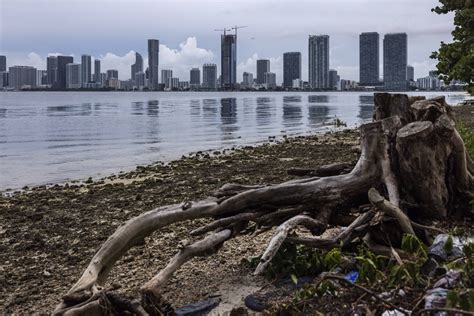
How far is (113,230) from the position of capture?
9.06 metres

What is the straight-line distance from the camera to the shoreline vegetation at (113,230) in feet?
18.3

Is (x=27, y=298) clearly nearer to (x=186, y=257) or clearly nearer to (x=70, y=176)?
(x=186, y=257)

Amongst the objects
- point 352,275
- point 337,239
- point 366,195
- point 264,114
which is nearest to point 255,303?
point 352,275

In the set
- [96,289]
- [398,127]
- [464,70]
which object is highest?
[464,70]

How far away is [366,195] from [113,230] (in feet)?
15.5

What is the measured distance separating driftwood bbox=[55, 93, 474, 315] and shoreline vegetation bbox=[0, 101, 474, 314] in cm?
40

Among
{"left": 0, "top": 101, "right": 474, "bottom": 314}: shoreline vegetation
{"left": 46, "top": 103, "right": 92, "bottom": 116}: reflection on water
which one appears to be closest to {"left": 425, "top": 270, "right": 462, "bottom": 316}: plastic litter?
{"left": 0, "top": 101, "right": 474, "bottom": 314}: shoreline vegetation

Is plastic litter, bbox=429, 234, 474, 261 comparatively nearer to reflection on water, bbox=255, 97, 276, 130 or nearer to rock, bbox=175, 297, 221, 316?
rock, bbox=175, 297, 221, 316

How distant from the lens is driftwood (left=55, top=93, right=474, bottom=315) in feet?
16.7

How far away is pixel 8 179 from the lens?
17.5 m

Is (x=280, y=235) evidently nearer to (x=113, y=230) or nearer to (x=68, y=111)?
(x=113, y=230)

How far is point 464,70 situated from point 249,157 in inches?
343

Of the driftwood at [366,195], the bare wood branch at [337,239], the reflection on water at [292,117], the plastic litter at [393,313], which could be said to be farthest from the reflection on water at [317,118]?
the plastic litter at [393,313]

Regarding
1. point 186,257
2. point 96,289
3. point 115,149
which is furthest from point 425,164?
point 115,149
